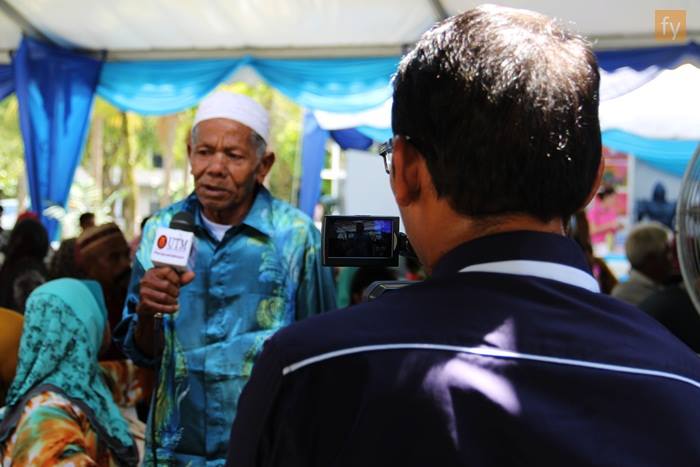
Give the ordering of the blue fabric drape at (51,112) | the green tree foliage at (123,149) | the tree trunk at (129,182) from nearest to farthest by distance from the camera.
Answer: the blue fabric drape at (51,112) < the green tree foliage at (123,149) < the tree trunk at (129,182)

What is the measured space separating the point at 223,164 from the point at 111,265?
1.33 metres

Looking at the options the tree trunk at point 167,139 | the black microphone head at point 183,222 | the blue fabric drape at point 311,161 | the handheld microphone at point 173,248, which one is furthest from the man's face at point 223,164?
the tree trunk at point 167,139

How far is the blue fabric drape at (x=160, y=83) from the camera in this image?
727 cm

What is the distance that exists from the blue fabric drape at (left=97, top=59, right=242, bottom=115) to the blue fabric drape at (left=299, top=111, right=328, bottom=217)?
1.40 metres

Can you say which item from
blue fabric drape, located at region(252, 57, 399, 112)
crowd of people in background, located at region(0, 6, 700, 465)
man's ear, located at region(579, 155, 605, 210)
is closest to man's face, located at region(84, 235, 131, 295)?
crowd of people in background, located at region(0, 6, 700, 465)

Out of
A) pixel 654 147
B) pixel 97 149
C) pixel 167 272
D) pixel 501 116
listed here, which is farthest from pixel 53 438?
pixel 97 149

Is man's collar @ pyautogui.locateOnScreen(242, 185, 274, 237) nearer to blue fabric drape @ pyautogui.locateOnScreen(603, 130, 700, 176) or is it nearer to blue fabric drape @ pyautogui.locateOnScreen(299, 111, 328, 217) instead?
blue fabric drape @ pyautogui.locateOnScreen(299, 111, 328, 217)

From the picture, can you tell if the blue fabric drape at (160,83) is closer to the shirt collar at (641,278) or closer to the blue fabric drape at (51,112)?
the blue fabric drape at (51,112)

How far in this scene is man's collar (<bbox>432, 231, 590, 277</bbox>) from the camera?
2.95 feet

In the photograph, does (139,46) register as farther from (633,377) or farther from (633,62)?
(633,377)

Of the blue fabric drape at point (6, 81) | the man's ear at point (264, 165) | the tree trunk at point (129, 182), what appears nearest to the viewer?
the man's ear at point (264, 165)

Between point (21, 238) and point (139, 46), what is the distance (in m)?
2.86

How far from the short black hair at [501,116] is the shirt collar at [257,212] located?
1.57 meters

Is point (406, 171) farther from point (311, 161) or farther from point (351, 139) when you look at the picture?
point (351, 139)
